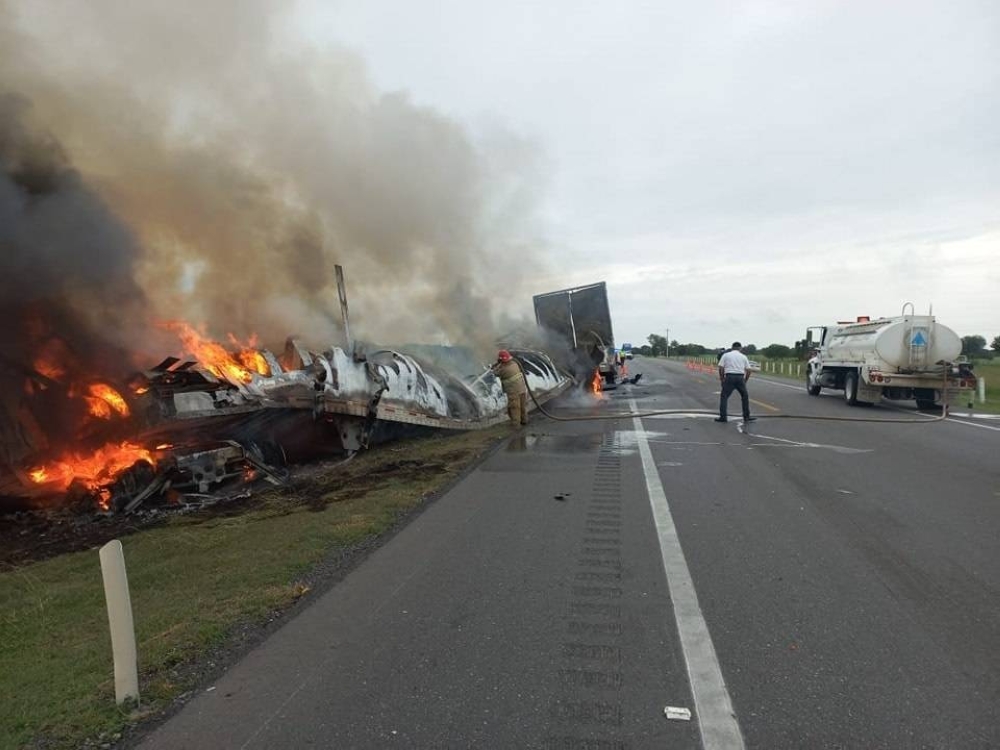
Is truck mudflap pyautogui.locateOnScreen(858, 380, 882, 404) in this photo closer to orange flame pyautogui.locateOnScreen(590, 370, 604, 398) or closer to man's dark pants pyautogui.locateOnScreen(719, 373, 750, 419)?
man's dark pants pyautogui.locateOnScreen(719, 373, 750, 419)

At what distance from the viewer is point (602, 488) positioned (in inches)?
243

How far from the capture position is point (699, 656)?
9.20ft

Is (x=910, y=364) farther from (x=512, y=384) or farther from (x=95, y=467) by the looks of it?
(x=95, y=467)

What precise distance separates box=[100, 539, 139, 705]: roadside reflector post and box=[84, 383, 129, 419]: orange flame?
5471 mm

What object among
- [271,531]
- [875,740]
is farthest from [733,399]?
[875,740]

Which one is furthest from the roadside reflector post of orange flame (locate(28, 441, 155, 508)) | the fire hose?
the fire hose

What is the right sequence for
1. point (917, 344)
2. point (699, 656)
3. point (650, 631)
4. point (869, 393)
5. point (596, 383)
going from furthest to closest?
point (596, 383)
point (869, 393)
point (917, 344)
point (650, 631)
point (699, 656)

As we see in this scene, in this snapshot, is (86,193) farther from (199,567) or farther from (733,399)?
(733,399)

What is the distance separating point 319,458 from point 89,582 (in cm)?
489

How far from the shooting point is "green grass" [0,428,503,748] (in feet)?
8.32

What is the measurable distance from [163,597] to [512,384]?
25.5ft

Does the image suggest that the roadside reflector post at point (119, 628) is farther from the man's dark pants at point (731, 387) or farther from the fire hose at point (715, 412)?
the man's dark pants at point (731, 387)

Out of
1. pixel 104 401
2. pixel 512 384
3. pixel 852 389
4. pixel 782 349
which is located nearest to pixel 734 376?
pixel 512 384

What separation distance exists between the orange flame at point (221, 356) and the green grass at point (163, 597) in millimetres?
1532
